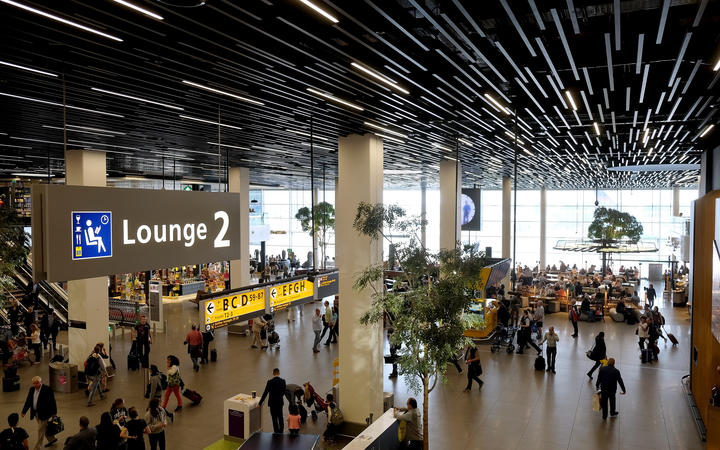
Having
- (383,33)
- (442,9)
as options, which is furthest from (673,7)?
(383,33)

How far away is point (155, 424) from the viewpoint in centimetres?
892

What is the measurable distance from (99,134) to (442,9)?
7907 mm

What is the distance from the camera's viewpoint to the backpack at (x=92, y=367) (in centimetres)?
1220

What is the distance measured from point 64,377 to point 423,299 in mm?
9796

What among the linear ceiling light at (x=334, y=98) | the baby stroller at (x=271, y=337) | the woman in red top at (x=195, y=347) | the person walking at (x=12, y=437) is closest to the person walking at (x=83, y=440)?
→ the person walking at (x=12, y=437)

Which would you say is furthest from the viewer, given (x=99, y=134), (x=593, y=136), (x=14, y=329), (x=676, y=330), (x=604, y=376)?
(x=676, y=330)

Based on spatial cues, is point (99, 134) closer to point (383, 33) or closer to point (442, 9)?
point (383, 33)

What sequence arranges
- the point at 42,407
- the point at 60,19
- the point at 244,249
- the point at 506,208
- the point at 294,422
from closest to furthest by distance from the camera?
the point at 60,19
the point at 42,407
the point at 294,422
the point at 244,249
the point at 506,208

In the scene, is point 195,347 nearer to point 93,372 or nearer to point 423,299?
point 93,372

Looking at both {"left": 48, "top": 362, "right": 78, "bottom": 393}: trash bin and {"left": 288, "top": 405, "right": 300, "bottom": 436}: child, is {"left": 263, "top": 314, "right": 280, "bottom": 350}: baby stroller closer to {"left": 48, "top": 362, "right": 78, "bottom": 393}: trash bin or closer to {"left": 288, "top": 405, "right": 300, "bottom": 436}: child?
{"left": 48, "top": 362, "right": 78, "bottom": 393}: trash bin

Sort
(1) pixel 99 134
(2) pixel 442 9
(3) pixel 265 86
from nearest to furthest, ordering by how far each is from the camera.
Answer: (2) pixel 442 9 → (3) pixel 265 86 → (1) pixel 99 134

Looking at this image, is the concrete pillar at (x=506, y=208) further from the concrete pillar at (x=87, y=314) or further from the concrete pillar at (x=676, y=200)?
the concrete pillar at (x=87, y=314)

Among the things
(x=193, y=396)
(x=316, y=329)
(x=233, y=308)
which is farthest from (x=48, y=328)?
(x=233, y=308)

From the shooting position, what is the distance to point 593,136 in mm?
12453
